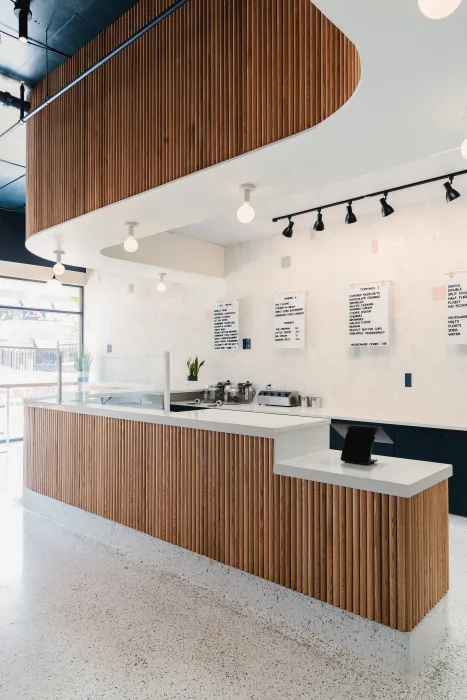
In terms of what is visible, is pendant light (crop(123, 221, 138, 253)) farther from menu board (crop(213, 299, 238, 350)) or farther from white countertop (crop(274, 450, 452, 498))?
menu board (crop(213, 299, 238, 350))

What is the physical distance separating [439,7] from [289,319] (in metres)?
4.73

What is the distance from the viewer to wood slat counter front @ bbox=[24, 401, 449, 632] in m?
2.34

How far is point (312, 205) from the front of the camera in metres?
5.24

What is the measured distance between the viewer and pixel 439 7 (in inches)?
55.5

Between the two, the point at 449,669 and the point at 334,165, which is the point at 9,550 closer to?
the point at 449,669

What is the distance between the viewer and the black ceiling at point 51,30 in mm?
3488

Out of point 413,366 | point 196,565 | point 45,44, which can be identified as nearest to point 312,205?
point 413,366

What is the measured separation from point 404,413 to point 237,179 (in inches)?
120

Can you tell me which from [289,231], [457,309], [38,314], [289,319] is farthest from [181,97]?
[38,314]

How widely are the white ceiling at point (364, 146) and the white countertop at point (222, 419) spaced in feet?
5.06

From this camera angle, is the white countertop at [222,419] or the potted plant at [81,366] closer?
the white countertop at [222,419]

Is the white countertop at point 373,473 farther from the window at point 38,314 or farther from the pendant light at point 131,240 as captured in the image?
the window at point 38,314

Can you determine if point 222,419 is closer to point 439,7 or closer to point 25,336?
point 439,7

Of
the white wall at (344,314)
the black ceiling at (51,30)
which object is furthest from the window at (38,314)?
the black ceiling at (51,30)
